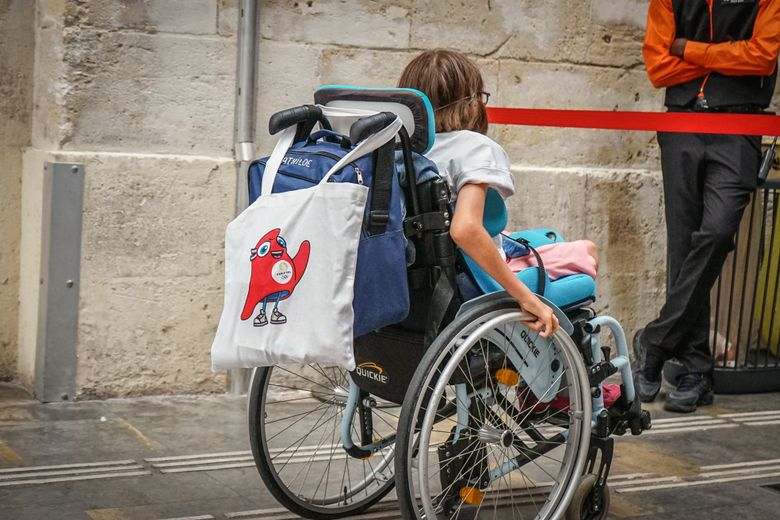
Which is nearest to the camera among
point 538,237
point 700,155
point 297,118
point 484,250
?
point 484,250

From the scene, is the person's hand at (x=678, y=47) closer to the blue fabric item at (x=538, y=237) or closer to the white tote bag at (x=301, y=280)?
the blue fabric item at (x=538, y=237)

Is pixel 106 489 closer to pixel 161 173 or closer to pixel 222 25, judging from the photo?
pixel 161 173

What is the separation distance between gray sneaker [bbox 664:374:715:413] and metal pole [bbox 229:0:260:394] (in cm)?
208

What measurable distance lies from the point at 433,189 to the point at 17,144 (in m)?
2.57

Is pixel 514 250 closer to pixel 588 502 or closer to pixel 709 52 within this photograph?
pixel 588 502

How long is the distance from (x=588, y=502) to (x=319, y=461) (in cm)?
102

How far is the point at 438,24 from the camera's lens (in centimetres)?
535

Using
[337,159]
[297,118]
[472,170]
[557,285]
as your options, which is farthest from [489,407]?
[297,118]

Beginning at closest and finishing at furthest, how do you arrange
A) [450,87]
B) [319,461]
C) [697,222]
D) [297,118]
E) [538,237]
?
1. [297,118]
2. [450,87]
3. [538,237]
4. [319,461]
5. [697,222]

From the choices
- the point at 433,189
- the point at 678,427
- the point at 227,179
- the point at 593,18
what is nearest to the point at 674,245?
the point at 678,427

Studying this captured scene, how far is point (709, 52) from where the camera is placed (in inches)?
197

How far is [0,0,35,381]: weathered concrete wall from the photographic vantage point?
4910 mm

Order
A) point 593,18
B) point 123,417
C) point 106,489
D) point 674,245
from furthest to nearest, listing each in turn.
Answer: point 593,18 < point 674,245 < point 123,417 < point 106,489

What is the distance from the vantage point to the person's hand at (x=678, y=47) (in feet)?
16.7
